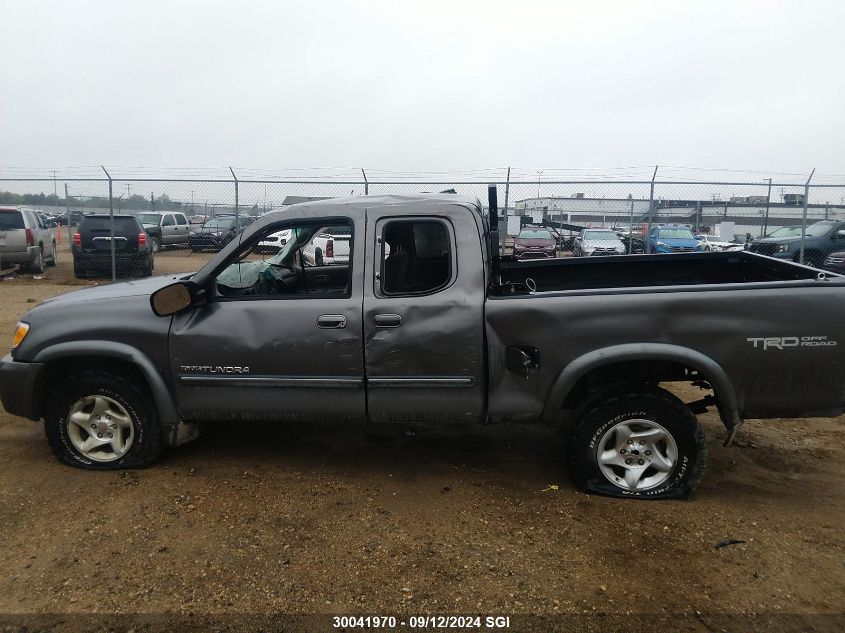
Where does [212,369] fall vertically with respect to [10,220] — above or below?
below

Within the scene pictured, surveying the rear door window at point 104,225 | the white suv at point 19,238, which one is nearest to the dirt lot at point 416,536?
the rear door window at point 104,225

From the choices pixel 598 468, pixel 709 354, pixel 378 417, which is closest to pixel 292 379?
pixel 378 417

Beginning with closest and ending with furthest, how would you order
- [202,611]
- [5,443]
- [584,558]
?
[202,611], [584,558], [5,443]

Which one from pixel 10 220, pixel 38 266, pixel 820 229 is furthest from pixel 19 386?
pixel 820 229

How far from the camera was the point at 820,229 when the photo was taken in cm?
1500

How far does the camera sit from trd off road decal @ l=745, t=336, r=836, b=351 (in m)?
3.49

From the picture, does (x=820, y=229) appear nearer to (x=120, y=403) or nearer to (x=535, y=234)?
(x=535, y=234)

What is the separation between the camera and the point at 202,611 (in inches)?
111

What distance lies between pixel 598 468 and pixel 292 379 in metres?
1.96

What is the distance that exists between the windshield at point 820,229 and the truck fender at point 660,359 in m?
13.7

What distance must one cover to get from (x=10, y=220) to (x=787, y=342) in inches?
657

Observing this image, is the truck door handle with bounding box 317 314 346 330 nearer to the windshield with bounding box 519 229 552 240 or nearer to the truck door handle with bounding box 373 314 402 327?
the truck door handle with bounding box 373 314 402 327

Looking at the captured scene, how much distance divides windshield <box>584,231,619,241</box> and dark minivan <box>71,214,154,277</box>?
48.2 ft

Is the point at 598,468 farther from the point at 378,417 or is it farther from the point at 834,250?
the point at 834,250
